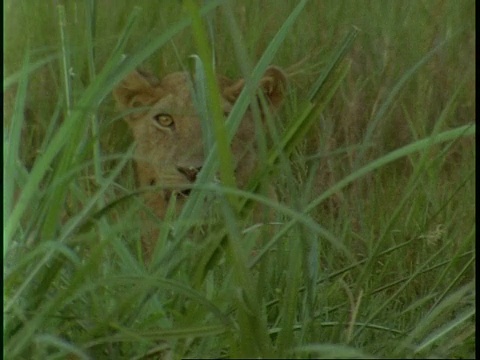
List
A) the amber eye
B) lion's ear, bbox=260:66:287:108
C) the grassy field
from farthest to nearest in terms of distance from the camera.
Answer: the amber eye, lion's ear, bbox=260:66:287:108, the grassy field

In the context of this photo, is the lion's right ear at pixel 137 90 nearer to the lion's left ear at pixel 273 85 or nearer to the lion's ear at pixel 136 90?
the lion's ear at pixel 136 90

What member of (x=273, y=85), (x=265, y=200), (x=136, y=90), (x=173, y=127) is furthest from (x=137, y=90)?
(x=265, y=200)

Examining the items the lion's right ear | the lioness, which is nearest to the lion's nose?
the lioness

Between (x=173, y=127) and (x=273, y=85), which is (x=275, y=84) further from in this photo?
(x=173, y=127)

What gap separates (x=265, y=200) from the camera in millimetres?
941

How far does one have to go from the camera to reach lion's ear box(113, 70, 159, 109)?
1424 mm

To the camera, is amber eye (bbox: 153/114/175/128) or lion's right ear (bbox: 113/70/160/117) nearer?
lion's right ear (bbox: 113/70/160/117)

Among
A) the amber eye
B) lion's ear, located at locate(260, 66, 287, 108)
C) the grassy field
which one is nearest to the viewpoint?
the grassy field

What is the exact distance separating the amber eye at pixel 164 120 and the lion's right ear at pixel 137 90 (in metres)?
0.05

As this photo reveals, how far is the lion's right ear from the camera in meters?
1.42

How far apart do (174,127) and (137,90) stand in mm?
→ 96

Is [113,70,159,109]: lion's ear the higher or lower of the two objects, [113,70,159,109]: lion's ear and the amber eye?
the higher

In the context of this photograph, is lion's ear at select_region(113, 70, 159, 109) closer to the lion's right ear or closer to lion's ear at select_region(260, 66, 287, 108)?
the lion's right ear

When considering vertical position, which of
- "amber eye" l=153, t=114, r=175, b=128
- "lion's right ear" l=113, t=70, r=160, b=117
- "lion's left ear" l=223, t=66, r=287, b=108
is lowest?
"amber eye" l=153, t=114, r=175, b=128
